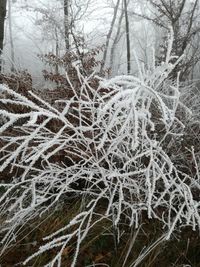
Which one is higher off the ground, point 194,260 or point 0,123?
point 0,123

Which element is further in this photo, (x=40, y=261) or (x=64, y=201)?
(x=64, y=201)

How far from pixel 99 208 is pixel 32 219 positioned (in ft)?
1.72

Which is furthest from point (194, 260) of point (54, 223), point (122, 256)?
point (54, 223)

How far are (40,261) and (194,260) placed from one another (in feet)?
3.17

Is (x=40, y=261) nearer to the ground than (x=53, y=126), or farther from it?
nearer to the ground

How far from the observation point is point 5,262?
7.72 feet

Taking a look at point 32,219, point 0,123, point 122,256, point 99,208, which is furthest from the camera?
point 0,123

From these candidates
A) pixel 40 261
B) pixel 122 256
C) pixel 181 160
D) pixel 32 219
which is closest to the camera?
pixel 40 261

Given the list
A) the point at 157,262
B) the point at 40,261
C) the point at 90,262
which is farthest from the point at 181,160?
the point at 40,261

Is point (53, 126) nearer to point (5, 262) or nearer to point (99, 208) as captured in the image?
point (99, 208)

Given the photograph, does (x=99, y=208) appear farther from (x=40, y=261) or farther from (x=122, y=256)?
(x=40, y=261)

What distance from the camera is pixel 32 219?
8.92 feet

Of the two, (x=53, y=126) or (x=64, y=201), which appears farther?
(x=53, y=126)

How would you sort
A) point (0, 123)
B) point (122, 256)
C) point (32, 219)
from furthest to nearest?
1. point (0, 123)
2. point (32, 219)
3. point (122, 256)
